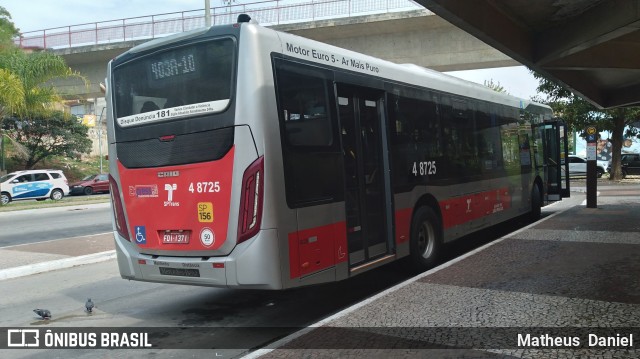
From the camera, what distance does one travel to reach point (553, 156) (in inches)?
569

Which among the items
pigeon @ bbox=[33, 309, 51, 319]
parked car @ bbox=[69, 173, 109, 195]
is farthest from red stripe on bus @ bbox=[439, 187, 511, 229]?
parked car @ bbox=[69, 173, 109, 195]

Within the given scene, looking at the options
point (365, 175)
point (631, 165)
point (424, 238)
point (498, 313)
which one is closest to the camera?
point (498, 313)

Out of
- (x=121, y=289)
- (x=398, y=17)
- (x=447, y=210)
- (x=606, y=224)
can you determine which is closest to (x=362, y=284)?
(x=447, y=210)

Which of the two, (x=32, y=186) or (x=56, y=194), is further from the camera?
(x=56, y=194)

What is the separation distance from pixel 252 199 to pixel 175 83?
66.7 inches

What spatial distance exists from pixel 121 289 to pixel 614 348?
6459 millimetres

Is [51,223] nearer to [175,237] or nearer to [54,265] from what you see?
[54,265]

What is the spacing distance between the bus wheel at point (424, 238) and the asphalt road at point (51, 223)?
9973 millimetres

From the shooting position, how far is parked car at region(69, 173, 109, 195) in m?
34.4

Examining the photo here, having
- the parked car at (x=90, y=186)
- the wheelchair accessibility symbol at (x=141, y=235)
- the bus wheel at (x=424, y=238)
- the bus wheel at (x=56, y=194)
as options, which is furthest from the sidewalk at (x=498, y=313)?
the parked car at (x=90, y=186)

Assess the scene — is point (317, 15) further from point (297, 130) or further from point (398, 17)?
point (297, 130)

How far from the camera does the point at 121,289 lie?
7.64 metres

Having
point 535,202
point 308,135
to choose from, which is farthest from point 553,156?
point 308,135

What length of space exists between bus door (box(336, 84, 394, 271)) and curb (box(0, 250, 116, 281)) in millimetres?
6091
